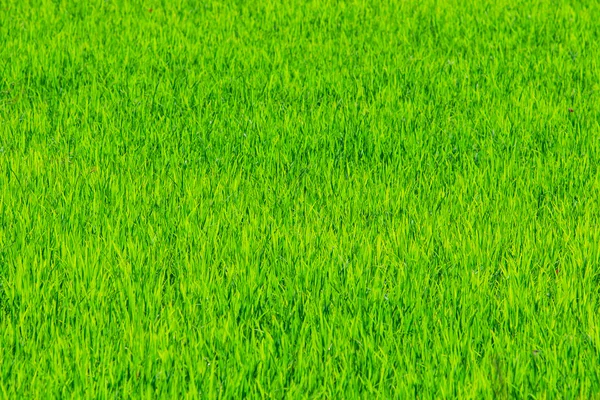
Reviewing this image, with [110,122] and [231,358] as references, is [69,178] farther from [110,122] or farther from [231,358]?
[231,358]

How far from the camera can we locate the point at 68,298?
2.71 m

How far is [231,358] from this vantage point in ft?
7.77

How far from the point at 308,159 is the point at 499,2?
165 inches

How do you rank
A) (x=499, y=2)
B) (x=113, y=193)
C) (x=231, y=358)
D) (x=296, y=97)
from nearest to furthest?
(x=231, y=358) → (x=113, y=193) → (x=296, y=97) → (x=499, y=2)

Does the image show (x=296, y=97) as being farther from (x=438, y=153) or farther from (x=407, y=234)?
(x=407, y=234)

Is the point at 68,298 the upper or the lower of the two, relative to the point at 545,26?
lower

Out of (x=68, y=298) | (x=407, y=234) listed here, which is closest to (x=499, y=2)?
(x=407, y=234)

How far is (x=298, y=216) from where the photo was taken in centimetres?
338

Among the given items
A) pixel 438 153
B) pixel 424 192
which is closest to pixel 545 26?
pixel 438 153

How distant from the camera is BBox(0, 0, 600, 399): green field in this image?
2367 mm

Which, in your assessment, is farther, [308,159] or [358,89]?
[358,89]

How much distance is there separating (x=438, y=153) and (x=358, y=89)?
4.02 ft

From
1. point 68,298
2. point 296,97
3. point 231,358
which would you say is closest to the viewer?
point 231,358

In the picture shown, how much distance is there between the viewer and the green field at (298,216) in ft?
7.77
